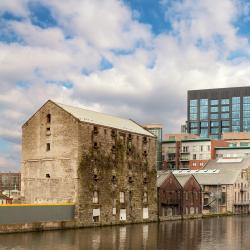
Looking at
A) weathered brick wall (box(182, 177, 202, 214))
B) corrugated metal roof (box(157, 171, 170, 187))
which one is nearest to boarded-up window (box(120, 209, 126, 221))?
corrugated metal roof (box(157, 171, 170, 187))

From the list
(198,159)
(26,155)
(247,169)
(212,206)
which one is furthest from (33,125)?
(198,159)

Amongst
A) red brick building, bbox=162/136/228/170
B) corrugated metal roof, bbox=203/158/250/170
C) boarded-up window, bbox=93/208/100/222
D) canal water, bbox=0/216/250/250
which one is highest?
red brick building, bbox=162/136/228/170

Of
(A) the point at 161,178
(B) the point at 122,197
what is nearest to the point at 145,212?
(B) the point at 122,197

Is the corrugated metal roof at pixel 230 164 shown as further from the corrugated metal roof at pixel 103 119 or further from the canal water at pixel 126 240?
the canal water at pixel 126 240

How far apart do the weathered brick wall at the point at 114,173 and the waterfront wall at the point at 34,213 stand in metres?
2.39

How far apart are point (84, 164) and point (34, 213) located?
13.4 m

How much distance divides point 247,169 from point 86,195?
77354 mm

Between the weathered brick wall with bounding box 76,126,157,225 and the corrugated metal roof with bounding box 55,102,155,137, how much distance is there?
4.61 ft

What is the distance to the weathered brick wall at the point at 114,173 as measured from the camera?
8112 centimetres

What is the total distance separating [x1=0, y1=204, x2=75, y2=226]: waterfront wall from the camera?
6706 centimetres

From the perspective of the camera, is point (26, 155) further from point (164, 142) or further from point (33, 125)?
point (164, 142)

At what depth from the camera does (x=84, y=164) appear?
8131 cm

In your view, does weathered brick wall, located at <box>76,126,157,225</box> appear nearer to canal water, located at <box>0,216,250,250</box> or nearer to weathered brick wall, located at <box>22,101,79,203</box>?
weathered brick wall, located at <box>22,101,79,203</box>

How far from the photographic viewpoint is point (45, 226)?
7219 cm
